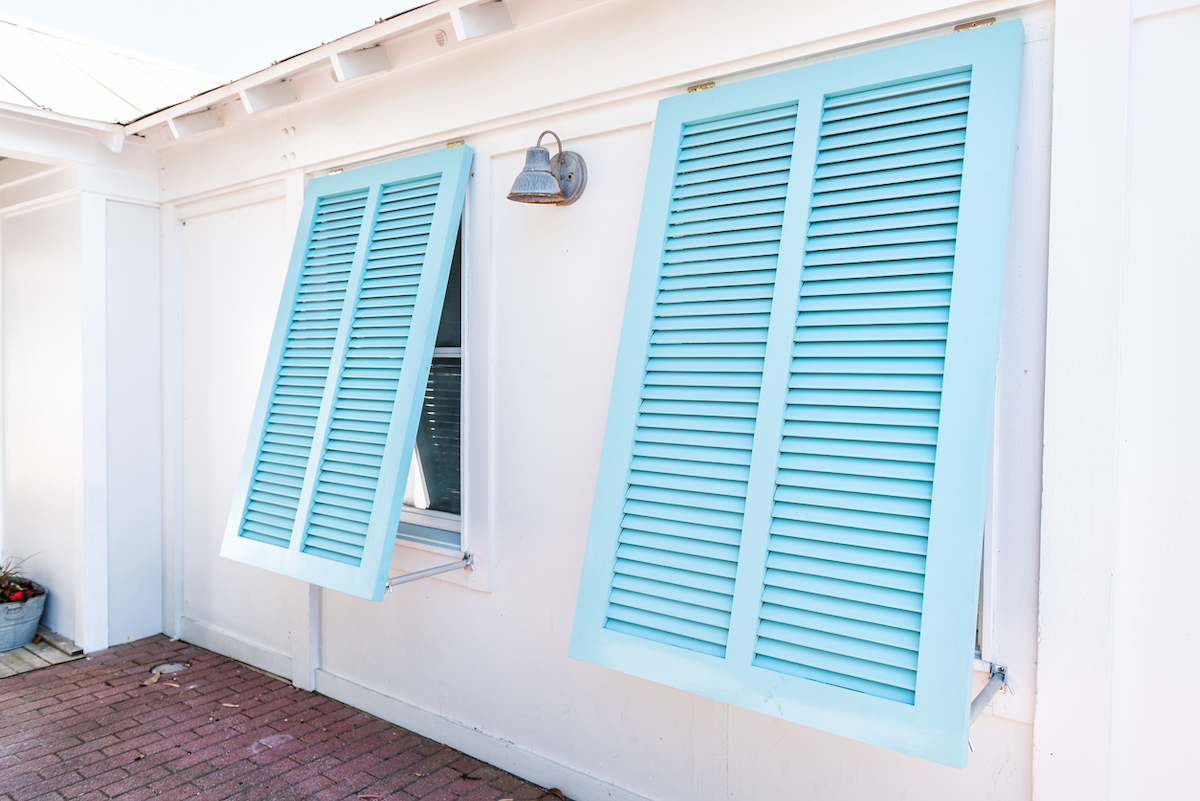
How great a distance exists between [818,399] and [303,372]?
9.09ft

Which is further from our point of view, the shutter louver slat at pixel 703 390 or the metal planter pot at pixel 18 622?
the metal planter pot at pixel 18 622

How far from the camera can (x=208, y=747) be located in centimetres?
385

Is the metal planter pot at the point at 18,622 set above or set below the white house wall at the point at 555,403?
below

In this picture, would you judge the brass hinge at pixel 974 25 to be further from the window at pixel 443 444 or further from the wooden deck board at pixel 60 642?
the wooden deck board at pixel 60 642

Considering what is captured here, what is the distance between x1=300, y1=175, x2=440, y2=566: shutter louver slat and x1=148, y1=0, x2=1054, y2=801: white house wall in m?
0.30

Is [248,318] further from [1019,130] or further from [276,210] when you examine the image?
[1019,130]

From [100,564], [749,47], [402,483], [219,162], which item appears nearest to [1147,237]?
[749,47]

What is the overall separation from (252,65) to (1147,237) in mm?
4186

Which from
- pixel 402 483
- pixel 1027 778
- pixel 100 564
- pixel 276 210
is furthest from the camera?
pixel 100 564

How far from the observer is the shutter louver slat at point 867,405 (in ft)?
7.07

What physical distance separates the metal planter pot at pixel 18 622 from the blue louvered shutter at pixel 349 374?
2.41 meters

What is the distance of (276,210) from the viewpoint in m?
4.74

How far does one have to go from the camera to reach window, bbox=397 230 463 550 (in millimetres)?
3850

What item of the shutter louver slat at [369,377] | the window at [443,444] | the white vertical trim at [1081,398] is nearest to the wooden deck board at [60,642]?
the shutter louver slat at [369,377]
